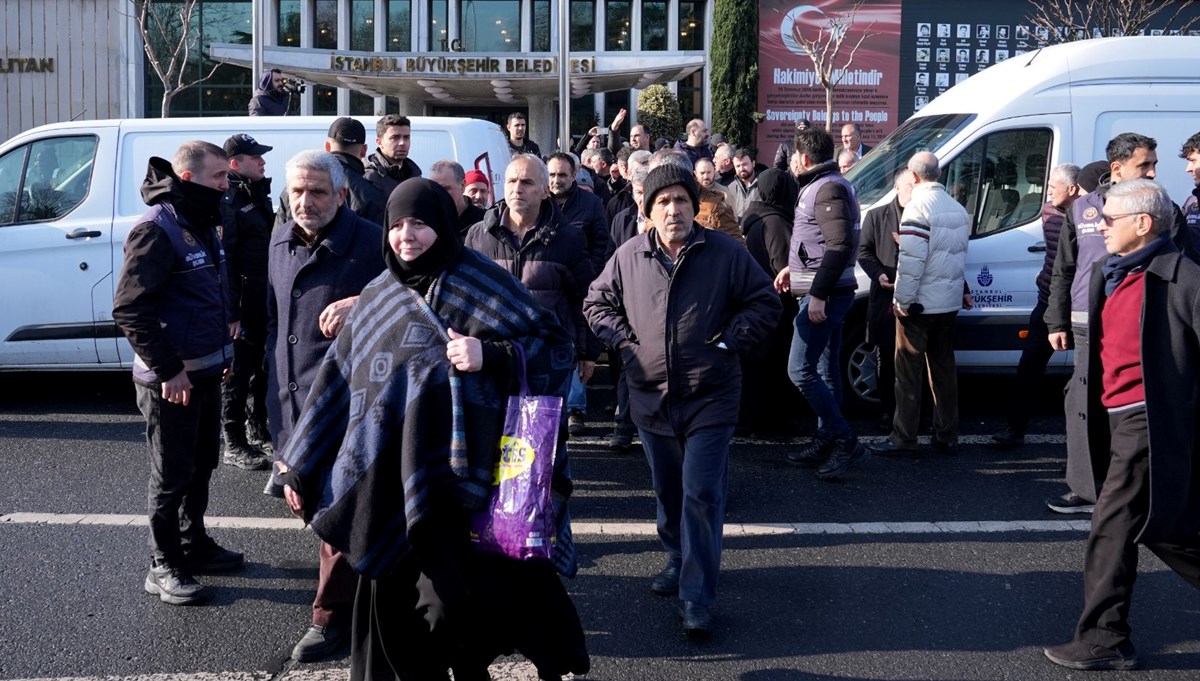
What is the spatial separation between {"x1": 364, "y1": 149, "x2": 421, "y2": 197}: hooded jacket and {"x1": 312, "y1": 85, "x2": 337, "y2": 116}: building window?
21.5 m

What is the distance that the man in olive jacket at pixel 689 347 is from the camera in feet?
14.7

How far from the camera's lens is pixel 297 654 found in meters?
4.24

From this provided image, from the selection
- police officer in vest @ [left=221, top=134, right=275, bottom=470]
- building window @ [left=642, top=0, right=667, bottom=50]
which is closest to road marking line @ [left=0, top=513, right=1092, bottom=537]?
police officer in vest @ [left=221, top=134, right=275, bottom=470]

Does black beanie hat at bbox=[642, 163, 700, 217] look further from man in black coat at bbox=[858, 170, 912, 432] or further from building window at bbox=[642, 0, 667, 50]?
building window at bbox=[642, 0, 667, 50]

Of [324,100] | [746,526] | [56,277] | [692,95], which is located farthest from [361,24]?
[746,526]

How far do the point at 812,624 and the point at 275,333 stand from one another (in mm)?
2469

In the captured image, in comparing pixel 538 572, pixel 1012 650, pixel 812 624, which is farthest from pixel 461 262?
pixel 1012 650

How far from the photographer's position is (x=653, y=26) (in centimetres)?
2802

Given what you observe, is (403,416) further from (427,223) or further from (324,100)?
(324,100)

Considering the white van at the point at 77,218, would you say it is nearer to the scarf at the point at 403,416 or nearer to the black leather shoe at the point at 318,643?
the black leather shoe at the point at 318,643

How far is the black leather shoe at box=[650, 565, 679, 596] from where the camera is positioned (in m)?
4.89

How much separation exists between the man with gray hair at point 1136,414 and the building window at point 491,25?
24772 mm

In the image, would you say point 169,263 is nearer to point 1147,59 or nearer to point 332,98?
point 1147,59

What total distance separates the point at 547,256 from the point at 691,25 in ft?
75.8
